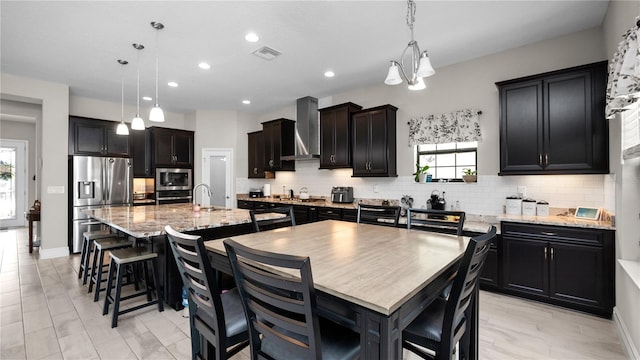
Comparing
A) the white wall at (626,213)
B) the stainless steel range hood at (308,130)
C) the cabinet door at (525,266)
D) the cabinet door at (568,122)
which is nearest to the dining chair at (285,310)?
the white wall at (626,213)

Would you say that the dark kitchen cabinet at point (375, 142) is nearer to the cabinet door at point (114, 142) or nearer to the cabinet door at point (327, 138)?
the cabinet door at point (327, 138)

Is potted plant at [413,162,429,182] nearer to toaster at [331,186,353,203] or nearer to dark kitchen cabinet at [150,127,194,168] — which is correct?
toaster at [331,186,353,203]

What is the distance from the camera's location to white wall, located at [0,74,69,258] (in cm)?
452

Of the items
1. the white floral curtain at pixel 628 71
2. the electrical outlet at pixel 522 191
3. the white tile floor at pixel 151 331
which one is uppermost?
the white floral curtain at pixel 628 71

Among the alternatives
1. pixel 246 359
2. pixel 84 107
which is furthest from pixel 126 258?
pixel 84 107

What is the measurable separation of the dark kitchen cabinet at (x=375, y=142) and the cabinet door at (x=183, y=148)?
394 centimetres

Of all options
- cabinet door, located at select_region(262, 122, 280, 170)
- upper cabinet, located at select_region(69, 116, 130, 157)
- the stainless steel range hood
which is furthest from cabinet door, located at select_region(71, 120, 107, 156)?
the stainless steel range hood

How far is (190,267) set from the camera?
1.41 metres

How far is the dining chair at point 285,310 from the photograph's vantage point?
99 centimetres

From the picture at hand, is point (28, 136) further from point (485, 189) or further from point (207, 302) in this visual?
point (485, 189)

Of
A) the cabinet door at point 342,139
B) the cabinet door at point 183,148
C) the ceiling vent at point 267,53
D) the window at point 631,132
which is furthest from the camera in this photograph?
the cabinet door at point 183,148

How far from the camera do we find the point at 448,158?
13.5ft

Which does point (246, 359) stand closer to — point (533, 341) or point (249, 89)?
point (533, 341)

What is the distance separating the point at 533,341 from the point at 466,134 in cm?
245
